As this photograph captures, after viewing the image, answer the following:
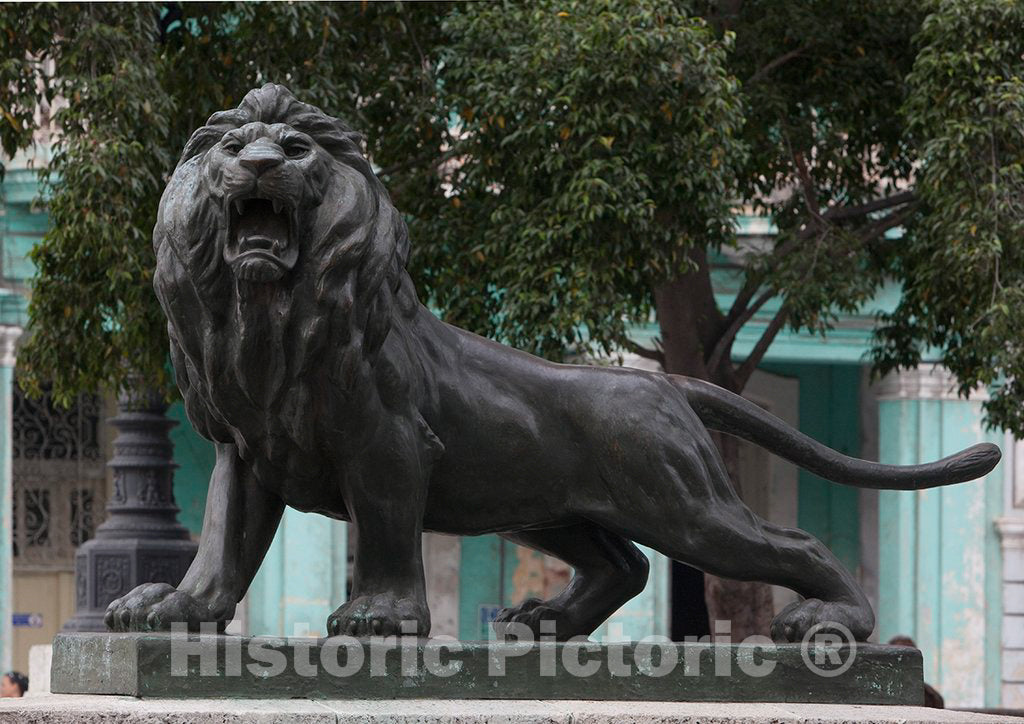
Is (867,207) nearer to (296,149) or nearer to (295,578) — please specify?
(295,578)

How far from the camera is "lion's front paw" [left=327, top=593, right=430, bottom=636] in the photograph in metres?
4.55

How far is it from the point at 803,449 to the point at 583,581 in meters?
0.70

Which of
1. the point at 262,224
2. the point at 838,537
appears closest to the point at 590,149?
the point at 262,224

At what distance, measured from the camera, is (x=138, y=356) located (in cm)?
1016

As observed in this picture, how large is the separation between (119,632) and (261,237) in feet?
3.29

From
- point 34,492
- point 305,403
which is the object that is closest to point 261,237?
point 305,403

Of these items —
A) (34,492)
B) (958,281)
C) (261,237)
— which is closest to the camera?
(261,237)

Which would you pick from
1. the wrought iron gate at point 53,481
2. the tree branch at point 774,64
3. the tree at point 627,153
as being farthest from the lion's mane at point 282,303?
the wrought iron gate at point 53,481

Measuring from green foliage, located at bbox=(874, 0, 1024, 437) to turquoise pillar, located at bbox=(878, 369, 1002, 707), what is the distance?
7.16 metres

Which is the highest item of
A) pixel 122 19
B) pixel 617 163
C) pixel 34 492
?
pixel 122 19

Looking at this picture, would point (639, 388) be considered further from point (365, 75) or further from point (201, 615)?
point (365, 75)

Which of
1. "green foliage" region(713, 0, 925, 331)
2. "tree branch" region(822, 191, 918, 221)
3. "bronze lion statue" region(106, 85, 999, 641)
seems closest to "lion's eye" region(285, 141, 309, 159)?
"bronze lion statue" region(106, 85, 999, 641)

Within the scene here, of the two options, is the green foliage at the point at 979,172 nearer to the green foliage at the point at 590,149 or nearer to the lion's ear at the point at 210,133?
the green foliage at the point at 590,149

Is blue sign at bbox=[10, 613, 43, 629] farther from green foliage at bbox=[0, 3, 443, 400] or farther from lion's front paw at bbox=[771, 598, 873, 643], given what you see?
lion's front paw at bbox=[771, 598, 873, 643]
